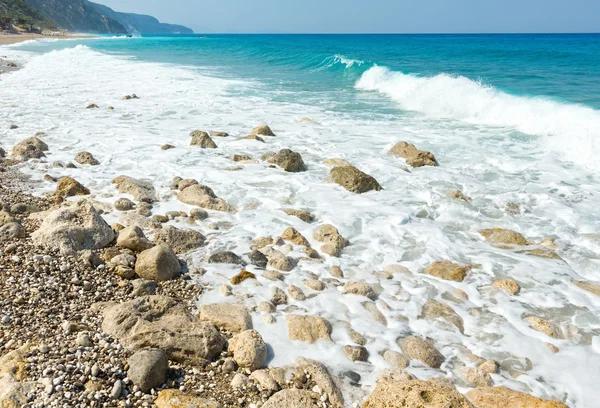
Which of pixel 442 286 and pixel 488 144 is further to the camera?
pixel 488 144

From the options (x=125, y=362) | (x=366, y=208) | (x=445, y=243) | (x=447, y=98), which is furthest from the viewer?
(x=447, y=98)

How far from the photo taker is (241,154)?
9.22 meters

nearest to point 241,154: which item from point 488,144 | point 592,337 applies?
point 488,144

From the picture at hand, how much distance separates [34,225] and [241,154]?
15.2 ft

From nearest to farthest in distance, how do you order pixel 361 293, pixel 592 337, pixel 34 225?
pixel 592 337
pixel 361 293
pixel 34 225

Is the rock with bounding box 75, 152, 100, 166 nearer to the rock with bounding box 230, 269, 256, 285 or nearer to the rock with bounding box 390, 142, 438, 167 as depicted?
the rock with bounding box 230, 269, 256, 285

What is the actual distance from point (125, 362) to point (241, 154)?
6431mm

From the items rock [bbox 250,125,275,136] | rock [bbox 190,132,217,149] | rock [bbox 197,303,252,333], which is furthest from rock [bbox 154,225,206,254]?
rock [bbox 250,125,275,136]

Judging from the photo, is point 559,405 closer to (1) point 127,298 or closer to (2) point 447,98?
(1) point 127,298

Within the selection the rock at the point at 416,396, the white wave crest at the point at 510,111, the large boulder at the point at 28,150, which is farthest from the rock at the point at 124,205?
the white wave crest at the point at 510,111

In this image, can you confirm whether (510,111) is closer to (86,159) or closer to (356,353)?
(86,159)

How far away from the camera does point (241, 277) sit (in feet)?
15.3

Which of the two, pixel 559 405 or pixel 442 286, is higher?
pixel 559 405

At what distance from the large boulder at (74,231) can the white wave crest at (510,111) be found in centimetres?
950
